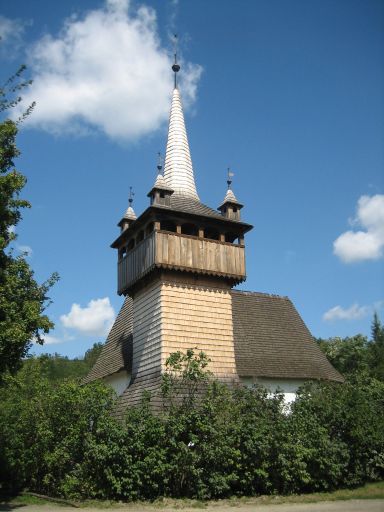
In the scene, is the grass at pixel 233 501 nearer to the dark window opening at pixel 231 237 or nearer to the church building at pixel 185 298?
the church building at pixel 185 298

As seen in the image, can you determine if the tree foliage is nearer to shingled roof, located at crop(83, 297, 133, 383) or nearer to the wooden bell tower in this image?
shingled roof, located at crop(83, 297, 133, 383)

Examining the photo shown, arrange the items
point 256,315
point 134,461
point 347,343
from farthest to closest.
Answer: point 347,343 → point 256,315 → point 134,461

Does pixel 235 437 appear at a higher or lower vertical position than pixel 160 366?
lower

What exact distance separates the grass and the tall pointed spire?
13567mm

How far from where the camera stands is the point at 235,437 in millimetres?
15422

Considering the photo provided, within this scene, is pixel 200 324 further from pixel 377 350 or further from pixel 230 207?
pixel 377 350

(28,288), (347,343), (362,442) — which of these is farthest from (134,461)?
(347,343)

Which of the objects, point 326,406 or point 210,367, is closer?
point 326,406

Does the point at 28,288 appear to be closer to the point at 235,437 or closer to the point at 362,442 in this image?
the point at 235,437

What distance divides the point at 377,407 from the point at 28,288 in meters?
13.1

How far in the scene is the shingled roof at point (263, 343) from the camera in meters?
24.5

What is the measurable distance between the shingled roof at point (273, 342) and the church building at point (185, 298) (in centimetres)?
6

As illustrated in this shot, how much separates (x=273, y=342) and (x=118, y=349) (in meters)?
7.81

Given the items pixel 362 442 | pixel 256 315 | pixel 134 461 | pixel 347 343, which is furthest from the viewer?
pixel 347 343
